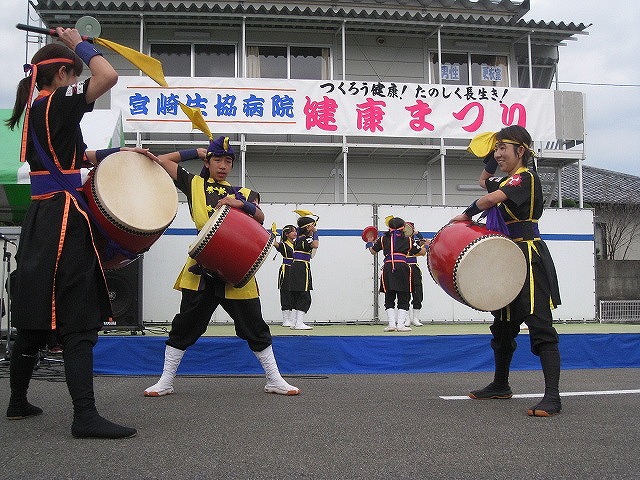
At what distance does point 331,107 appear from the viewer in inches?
464

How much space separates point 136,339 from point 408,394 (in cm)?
243

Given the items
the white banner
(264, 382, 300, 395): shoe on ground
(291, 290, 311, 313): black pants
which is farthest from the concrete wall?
(264, 382, 300, 395): shoe on ground

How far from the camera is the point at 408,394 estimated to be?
4.31m

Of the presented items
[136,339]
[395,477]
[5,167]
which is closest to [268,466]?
[395,477]

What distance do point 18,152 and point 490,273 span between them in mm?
4679

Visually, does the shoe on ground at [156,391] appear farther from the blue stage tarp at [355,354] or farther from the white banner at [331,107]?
the white banner at [331,107]

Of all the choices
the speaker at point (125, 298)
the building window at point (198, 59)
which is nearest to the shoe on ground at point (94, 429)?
the speaker at point (125, 298)

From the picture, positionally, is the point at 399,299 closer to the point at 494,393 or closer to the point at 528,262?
the point at 494,393

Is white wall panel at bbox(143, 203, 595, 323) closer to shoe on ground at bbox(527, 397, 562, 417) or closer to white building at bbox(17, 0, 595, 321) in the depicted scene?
white building at bbox(17, 0, 595, 321)

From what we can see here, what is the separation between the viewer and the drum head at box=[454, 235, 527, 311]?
12.2ft

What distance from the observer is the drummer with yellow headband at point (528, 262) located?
146 inches

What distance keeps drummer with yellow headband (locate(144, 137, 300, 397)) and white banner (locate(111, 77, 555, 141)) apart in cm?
735

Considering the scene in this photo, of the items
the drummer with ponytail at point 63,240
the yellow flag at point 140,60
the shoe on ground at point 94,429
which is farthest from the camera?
the yellow flag at point 140,60

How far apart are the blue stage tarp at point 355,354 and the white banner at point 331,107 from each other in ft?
21.2
